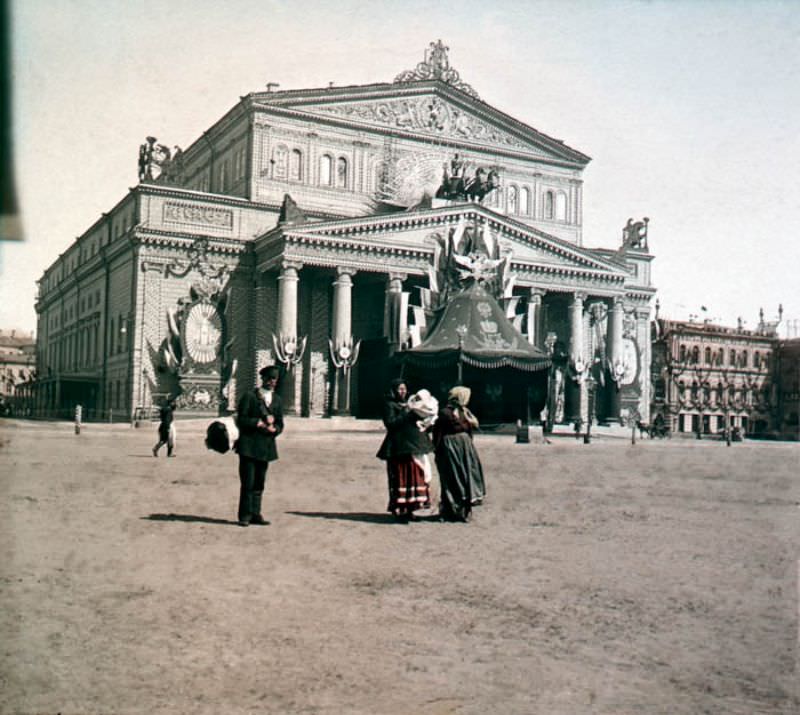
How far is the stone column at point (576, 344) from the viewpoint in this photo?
54906 millimetres

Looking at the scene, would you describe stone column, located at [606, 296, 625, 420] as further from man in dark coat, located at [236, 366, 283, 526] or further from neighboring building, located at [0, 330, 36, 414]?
man in dark coat, located at [236, 366, 283, 526]

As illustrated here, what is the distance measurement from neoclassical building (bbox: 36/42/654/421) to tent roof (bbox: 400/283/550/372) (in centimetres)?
115

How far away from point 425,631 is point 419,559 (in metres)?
3.05

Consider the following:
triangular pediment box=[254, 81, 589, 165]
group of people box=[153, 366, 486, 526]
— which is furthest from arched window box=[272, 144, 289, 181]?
group of people box=[153, 366, 486, 526]

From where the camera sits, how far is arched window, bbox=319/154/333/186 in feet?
178

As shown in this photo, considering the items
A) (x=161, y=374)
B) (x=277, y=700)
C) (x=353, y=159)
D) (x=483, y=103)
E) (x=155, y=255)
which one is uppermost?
(x=483, y=103)

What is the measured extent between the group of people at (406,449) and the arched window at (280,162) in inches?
1599

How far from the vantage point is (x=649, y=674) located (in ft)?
19.7

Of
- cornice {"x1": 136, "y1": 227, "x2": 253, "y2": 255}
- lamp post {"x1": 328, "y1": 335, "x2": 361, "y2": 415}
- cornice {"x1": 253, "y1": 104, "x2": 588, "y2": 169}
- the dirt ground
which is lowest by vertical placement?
the dirt ground

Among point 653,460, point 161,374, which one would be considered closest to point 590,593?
point 653,460

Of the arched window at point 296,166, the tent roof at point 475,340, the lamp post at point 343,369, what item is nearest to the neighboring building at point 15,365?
the arched window at point 296,166

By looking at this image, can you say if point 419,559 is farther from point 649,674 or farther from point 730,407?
point 730,407

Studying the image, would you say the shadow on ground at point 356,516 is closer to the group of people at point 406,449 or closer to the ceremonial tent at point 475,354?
the group of people at point 406,449

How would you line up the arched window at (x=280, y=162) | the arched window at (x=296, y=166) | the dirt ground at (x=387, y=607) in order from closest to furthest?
the dirt ground at (x=387, y=607)
the arched window at (x=280, y=162)
the arched window at (x=296, y=166)
